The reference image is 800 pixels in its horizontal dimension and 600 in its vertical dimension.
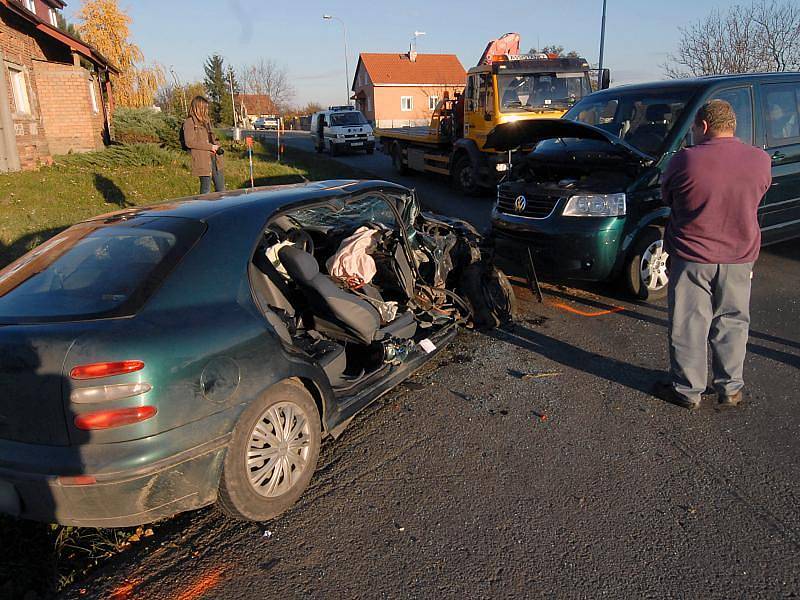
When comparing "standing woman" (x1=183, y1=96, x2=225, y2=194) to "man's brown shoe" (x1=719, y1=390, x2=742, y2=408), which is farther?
"standing woman" (x1=183, y1=96, x2=225, y2=194)

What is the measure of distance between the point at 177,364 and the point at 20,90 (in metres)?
18.1

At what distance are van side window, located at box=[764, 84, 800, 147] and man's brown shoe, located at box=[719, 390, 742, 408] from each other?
3825 mm

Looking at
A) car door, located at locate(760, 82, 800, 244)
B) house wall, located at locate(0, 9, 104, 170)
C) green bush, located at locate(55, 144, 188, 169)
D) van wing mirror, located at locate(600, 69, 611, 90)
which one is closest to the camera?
car door, located at locate(760, 82, 800, 244)

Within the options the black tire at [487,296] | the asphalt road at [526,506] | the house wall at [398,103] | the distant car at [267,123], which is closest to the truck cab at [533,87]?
the black tire at [487,296]

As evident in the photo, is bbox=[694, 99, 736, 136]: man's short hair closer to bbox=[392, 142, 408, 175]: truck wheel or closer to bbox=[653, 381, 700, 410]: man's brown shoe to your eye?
bbox=[653, 381, 700, 410]: man's brown shoe

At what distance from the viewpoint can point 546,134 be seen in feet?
21.8

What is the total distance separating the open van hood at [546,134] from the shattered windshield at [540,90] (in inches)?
213

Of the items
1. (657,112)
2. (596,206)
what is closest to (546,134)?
(657,112)

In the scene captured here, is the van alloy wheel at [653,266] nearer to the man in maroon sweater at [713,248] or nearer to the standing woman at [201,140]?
the man in maroon sweater at [713,248]

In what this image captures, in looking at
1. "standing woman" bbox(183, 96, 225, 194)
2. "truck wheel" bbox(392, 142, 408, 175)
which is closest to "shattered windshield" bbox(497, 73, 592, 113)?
"standing woman" bbox(183, 96, 225, 194)

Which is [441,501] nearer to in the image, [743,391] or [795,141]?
[743,391]

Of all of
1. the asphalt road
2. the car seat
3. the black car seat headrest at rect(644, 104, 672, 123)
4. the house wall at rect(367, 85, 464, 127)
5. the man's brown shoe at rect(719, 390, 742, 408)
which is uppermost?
the house wall at rect(367, 85, 464, 127)

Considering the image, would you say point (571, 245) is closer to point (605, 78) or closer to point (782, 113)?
point (782, 113)

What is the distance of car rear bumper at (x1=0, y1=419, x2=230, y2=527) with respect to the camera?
7.68ft
